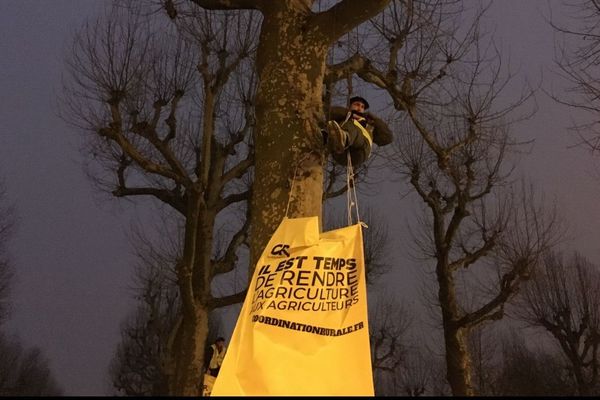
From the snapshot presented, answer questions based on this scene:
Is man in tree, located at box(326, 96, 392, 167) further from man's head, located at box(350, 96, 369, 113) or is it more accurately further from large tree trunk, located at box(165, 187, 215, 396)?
large tree trunk, located at box(165, 187, 215, 396)

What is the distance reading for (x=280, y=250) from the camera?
11.7ft

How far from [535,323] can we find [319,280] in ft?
61.5

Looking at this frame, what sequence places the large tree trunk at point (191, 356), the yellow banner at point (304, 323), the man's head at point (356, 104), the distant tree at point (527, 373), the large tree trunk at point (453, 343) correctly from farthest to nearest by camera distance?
the distant tree at point (527, 373) → the large tree trunk at point (453, 343) → the large tree trunk at point (191, 356) → the man's head at point (356, 104) → the yellow banner at point (304, 323)

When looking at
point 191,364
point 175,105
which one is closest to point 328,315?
point 191,364

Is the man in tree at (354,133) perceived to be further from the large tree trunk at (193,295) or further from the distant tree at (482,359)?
the distant tree at (482,359)

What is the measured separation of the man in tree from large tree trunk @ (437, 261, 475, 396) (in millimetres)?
7976

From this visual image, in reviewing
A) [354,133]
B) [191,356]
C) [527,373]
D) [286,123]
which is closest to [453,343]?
[191,356]

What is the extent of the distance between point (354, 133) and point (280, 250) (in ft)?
4.15

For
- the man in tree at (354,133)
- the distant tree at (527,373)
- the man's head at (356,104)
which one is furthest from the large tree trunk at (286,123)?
the distant tree at (527,373)

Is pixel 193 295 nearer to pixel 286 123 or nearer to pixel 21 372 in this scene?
pixel 286 123

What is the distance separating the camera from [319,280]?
11.2ft

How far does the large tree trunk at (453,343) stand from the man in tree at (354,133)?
798cm

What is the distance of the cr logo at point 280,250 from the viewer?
354 cm

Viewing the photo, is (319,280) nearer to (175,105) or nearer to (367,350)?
(367,350)
